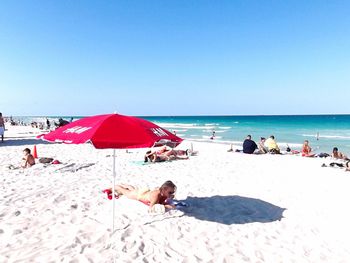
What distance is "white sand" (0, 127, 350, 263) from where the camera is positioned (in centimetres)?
457

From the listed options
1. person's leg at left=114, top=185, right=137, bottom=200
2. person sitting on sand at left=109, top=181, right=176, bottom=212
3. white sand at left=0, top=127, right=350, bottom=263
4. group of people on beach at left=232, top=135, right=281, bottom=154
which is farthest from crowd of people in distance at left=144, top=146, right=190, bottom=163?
person sitting on sand at left=109, top=181, right=176, bottom=212

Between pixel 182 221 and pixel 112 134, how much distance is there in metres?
2.64

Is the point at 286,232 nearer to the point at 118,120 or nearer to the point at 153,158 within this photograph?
the point at 118,120

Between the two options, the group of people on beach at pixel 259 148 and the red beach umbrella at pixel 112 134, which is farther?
the group of people on beach at pixel 259 148

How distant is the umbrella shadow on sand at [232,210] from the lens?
614 cm

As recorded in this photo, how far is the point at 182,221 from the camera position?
5.82 meters

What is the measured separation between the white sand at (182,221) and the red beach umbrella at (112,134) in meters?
1.72

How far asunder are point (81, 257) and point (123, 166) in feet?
26.6

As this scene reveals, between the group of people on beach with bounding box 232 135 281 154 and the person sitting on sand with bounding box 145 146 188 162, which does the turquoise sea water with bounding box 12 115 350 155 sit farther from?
the person sitting on sand with bounding box 145 146 188 162

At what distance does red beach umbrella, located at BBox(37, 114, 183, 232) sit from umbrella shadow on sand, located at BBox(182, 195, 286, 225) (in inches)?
91.9

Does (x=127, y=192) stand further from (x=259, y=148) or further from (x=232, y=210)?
(x=259, y=148)

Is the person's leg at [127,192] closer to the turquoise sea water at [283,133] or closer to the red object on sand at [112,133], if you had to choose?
the red object on sand at [112,133]

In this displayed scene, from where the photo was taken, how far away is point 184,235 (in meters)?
5.20

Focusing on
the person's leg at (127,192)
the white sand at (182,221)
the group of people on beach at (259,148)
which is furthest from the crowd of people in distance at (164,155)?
the person's leg at (127,192)
